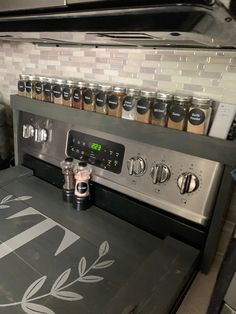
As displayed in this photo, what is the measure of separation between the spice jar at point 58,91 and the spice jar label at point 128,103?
26cm

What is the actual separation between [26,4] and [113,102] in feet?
1.19

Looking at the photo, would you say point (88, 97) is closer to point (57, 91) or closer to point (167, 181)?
point (57, 91)

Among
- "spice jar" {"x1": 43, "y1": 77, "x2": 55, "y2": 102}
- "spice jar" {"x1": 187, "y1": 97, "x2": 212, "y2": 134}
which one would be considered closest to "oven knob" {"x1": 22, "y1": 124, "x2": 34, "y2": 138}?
"spice jar" {"x1": 43, "y1": 77, "x2": 55, "y2": 102}

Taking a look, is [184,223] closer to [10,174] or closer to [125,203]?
[125,203]

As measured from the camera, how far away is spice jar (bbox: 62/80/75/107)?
0.86 metres

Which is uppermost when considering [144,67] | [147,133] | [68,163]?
[144,67]

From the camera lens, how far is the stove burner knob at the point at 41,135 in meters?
0.94

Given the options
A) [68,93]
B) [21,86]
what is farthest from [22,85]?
[68,93]

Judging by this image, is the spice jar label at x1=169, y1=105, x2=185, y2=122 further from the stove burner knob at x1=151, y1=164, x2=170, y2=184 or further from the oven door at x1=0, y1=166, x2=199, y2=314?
the oven door at x1=0, y1=166, x2=199, y2=314

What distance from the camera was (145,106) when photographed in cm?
71

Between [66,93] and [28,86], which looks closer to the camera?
[66,93]

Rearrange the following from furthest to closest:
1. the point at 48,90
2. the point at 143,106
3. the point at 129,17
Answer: the point at 48,90
the point at 143,106
the point at 129,17

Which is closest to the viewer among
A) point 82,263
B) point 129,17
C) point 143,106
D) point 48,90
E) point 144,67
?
point 129,17

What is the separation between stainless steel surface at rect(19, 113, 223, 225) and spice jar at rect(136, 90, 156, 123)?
74mm
